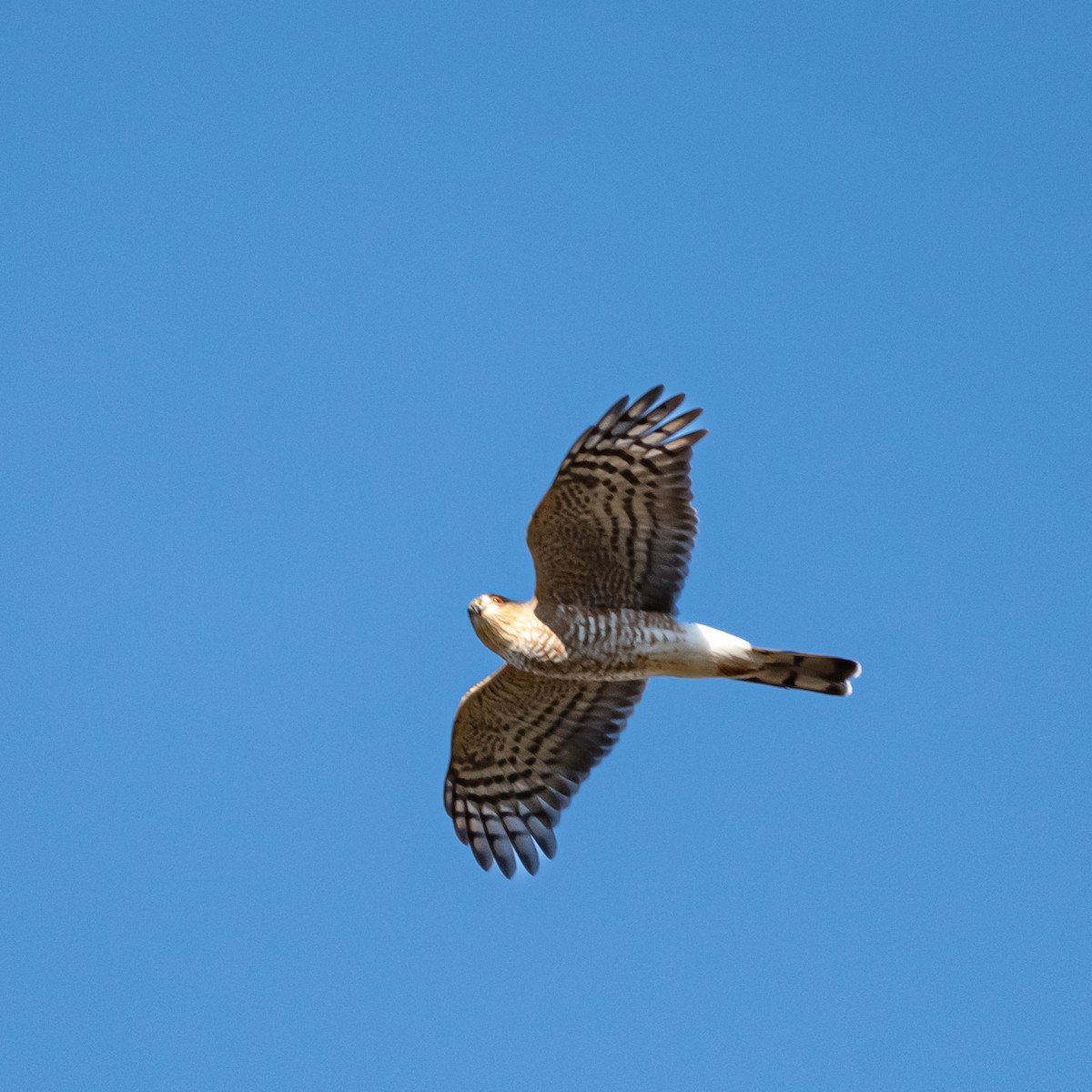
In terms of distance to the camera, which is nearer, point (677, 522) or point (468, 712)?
point (677, 522)

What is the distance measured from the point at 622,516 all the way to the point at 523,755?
2.15 metres

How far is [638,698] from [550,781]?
866 millimetres

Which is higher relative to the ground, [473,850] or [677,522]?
[677,522]

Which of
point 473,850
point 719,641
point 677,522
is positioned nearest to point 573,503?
point 677,522

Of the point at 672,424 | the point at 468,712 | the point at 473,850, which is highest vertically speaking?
the point at 672,424

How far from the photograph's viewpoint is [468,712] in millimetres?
10883

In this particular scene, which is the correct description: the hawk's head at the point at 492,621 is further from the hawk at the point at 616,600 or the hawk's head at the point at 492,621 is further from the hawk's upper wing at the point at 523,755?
the hawk's upper wing at the point at 523,755

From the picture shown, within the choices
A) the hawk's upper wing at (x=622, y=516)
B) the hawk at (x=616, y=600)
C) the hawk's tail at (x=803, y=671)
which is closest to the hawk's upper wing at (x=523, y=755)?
the hawk at (x=616, y=600)

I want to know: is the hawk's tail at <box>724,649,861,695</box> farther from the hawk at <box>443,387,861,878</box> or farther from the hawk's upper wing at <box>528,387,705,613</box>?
the hawk's upper wing at <box>528,387,705,613</box>

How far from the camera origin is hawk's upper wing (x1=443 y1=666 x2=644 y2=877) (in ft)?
35.2

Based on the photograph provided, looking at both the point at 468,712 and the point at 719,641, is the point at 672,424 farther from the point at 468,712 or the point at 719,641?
the point at 468,712

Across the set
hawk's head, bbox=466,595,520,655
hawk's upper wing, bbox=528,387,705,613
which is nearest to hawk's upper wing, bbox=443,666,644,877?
hawk's head, bbox=466,595,520,655

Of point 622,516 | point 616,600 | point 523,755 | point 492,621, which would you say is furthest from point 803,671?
point 523,755

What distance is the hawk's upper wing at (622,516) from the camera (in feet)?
31.2
